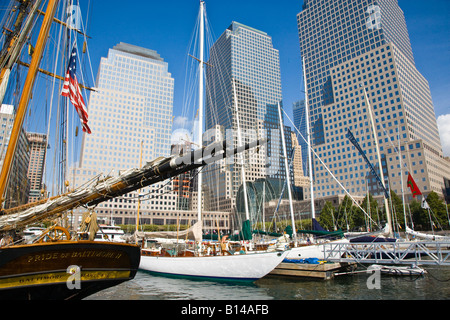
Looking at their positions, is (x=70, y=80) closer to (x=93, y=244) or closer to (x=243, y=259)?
(x=93, y=244)

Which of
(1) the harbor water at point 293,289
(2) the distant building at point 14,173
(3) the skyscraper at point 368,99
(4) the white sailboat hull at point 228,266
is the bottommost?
(1) the harbor water at point 293,289

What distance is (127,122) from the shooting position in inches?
5827

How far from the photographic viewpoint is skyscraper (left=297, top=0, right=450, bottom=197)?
107 m

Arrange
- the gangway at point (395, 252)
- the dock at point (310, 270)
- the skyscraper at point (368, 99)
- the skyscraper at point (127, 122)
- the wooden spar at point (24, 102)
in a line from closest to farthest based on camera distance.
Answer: the wooden spar at point (24, 102), the gangway at point (395, 252), the dock at point (310, 270), the skyscraper at point (368, 99), the skyscraper at point (127, 122)

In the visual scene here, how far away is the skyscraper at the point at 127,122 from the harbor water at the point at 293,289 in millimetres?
95849

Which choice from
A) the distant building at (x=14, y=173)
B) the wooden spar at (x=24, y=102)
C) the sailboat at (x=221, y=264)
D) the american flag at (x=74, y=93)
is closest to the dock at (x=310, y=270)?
the sailboat at (x=221, y=264)

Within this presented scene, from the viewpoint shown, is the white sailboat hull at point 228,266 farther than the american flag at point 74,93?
Yes

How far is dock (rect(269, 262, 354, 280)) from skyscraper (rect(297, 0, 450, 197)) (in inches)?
3313

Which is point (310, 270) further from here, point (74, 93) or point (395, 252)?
point (74, 93)

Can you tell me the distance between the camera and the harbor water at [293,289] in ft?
55.7

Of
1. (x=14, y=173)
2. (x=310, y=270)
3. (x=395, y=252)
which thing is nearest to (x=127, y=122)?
(x=14, y=173)

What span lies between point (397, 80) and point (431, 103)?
46419mm

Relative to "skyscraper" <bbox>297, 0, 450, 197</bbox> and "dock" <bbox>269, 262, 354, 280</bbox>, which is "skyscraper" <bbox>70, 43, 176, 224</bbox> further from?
"dock" <bbox>269, 262, 354, 280</bbox>

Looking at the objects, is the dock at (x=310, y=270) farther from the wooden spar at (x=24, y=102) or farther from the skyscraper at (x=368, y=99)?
the skyscraper at (x=368, y=99)
